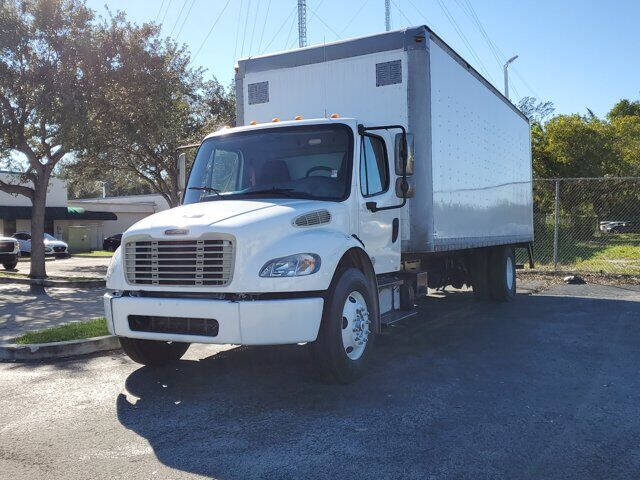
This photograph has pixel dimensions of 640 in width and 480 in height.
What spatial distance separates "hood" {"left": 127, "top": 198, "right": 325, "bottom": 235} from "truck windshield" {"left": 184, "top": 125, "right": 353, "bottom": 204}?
1.00ft

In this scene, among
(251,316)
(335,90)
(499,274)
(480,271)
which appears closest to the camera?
(251,316)

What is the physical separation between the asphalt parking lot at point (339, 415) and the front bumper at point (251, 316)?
56 cm

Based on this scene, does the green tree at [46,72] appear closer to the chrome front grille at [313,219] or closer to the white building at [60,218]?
the chrome front grille at [313,219]

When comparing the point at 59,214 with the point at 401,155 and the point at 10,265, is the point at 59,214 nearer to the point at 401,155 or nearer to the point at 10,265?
the point at 10,265

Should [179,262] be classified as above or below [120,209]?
below

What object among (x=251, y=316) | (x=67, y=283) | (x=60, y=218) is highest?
(x=60, y=218)

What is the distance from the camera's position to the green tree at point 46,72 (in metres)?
15.6

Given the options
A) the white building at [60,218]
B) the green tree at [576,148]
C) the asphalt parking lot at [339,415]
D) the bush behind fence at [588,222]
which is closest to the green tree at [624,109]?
the green tree at [576,148]

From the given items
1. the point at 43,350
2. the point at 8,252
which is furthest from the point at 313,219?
the point at 8,252

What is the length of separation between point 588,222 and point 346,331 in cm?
2540

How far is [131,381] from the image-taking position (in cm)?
579

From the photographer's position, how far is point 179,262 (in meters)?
5.11

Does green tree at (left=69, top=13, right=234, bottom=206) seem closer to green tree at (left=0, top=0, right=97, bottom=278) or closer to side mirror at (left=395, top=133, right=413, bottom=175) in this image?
green tree at (left=0, top=0, right=97, bottom=278)

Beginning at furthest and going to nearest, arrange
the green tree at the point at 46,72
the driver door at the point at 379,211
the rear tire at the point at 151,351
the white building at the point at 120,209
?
the white building at the point at 120,209 < the green tree at the point at 46,72 < the driver door at the point at 379,211 < the rear tire at the point at 151,351
